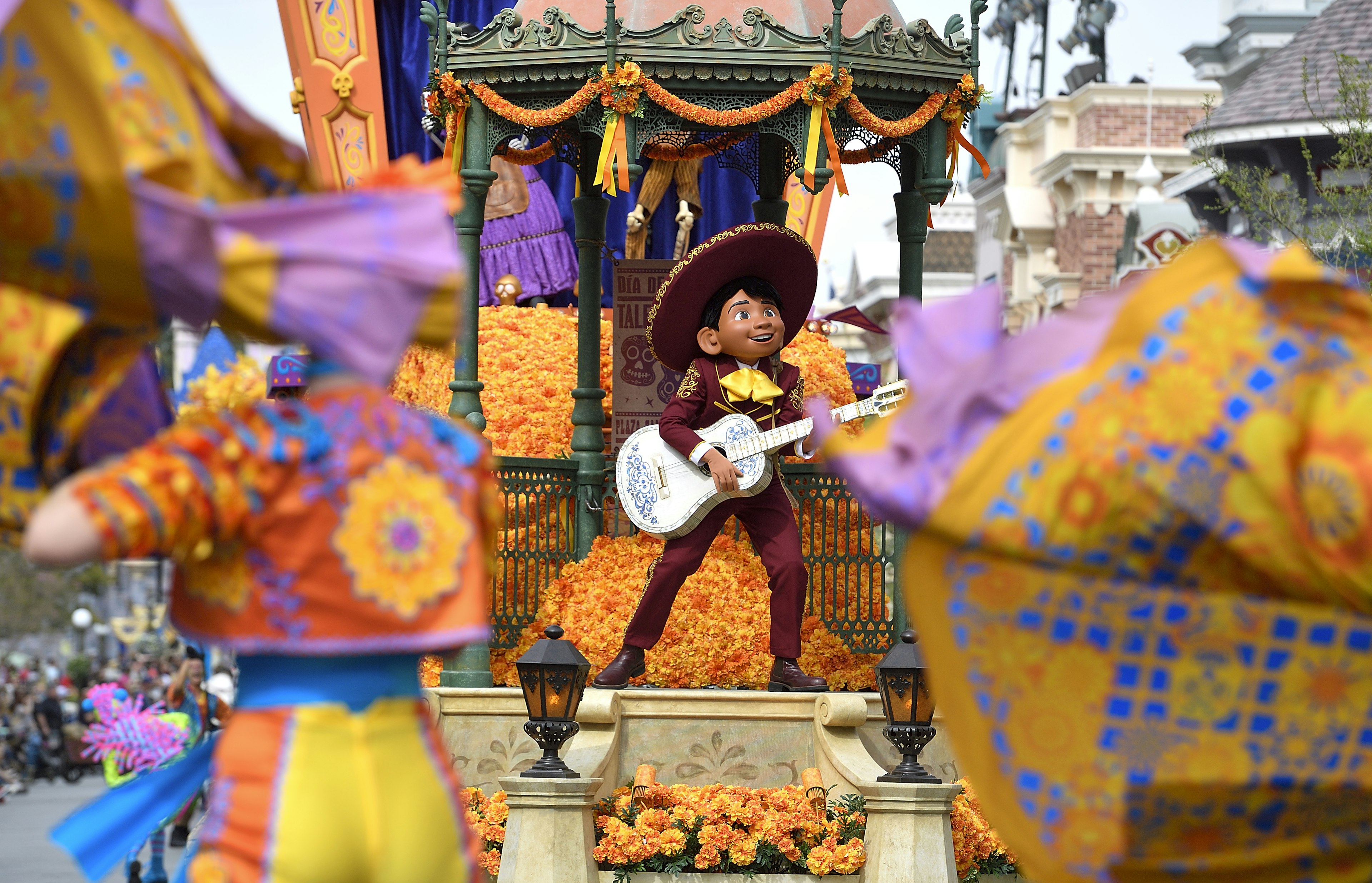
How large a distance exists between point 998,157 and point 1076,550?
128 ft

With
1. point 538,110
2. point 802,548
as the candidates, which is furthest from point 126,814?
point 802,548

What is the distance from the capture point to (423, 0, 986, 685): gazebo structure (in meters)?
9.26

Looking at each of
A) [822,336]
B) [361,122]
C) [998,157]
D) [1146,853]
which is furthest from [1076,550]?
[998,157]

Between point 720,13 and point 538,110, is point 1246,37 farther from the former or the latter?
point 538,110

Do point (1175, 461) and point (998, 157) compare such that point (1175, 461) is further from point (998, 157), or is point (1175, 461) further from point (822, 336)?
point (998, 157)

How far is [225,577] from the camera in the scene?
3.71 m

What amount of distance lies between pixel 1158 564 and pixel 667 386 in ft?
24.2

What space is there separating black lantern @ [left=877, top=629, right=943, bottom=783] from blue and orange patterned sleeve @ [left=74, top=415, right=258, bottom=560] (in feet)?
17.0

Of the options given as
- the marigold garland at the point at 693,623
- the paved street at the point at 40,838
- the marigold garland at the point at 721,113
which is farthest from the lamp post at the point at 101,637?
the marigold garland at the point at 721,113

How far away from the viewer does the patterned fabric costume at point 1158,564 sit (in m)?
3.54

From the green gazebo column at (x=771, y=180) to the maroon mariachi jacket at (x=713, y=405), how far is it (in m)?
2.36

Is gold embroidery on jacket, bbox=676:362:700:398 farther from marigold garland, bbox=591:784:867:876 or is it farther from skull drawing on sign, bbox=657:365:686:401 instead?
marigold garland, bbox=591:784:867:876

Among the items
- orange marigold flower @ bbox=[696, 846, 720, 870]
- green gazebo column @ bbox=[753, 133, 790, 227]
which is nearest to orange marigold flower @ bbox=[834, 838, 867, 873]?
orange marigold flower @ bbox=[696, 846, 720, 870]

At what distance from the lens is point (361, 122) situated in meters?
14.4
